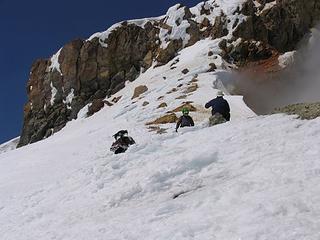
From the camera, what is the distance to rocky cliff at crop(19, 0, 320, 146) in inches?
2653

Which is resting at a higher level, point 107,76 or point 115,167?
point 107,76

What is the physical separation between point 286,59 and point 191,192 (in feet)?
184

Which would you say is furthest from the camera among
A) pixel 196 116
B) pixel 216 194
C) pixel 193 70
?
pixel 193 70

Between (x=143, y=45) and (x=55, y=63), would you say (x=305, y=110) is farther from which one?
(x=55, y=63)

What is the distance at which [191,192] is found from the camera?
39.7 feet

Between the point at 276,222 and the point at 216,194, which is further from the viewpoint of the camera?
the point at 216,194

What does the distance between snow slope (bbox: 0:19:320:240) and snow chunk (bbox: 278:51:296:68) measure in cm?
4790

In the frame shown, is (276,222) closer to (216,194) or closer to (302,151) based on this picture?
(216,194)

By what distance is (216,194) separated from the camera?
36.7 ft

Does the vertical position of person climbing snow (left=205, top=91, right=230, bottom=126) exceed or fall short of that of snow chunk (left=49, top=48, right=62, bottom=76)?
it falls short

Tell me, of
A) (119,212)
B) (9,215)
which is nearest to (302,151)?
(119,212)

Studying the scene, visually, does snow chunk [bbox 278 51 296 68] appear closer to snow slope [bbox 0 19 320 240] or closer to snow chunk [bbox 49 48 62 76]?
snow chunk [bbox 49 48 62 76]

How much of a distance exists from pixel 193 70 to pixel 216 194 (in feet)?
139

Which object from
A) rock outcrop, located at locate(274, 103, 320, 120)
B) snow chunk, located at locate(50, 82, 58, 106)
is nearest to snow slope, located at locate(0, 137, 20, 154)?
snow chunk, located at locate(50, 82, 58, 106)
